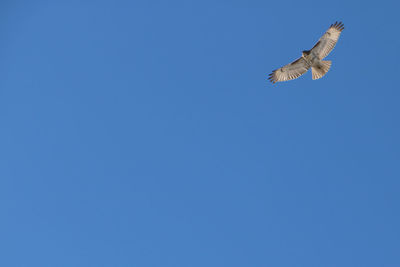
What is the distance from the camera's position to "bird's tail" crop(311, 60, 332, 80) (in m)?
24.4

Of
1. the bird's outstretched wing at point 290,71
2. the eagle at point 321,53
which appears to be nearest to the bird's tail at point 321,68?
the eagle at point 321,53

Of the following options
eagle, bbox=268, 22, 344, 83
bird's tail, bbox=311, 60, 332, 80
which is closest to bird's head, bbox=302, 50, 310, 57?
eagle, bbox=268, 22, 344, 83

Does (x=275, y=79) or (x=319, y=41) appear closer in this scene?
(x=319, y=41)

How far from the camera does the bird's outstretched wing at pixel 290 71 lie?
25.5 m

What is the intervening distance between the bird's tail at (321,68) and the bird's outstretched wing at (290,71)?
2.04 ft

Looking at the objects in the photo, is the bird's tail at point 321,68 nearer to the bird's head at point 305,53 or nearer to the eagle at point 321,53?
the eagle at point 321,53

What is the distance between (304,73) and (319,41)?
80.4 inches

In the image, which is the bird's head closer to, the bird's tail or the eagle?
the eagle

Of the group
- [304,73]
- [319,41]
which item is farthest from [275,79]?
[319,41]

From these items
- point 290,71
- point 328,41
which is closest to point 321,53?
point 328,41

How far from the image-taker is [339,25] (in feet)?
80.8

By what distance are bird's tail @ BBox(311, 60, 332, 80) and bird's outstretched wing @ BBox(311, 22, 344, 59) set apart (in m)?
0.51

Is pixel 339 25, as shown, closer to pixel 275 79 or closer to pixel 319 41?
pixel 319 41

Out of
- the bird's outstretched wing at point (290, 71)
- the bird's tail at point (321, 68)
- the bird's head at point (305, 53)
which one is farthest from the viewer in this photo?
the bird's outstretched wing at point (290, 71)
